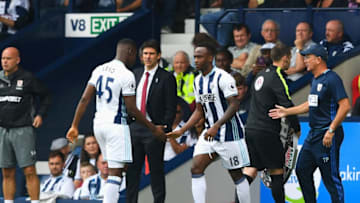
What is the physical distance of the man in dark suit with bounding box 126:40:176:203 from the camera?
1127 cm

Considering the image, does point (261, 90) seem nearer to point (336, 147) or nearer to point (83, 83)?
point (336, 147)

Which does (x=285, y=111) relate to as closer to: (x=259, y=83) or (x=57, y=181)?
(x=259, y=83)

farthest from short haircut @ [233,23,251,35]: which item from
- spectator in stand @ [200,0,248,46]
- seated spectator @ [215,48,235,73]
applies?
seated spectator @ [215,48,235,73]

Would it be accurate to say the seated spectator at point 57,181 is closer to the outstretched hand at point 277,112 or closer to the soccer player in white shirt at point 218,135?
the soccer player in white shirt at point 218,135

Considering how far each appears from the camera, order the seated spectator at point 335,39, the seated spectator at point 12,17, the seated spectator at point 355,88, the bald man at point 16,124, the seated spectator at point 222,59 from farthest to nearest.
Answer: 1. the seated spectator at point 12,17
2. the seated spectator at point 335,39
3. the seated spectator at point 355,88
4. the bald man at point 16,124
5. the seated spectator at point 222,59

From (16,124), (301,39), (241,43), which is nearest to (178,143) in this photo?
(241,43)

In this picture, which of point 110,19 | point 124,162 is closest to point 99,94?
point 124,162

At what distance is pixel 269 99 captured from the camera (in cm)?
1091

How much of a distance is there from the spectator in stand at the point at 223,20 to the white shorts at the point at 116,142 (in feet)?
14.1

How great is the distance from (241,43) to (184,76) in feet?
3.32

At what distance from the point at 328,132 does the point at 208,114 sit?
1.40 m

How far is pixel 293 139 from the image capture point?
11211mm

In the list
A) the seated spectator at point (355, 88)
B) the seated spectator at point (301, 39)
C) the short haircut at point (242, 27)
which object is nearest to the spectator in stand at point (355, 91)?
the seated spectator at point (355, 88)

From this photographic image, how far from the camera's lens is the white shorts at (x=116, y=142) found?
10633 millimetres
